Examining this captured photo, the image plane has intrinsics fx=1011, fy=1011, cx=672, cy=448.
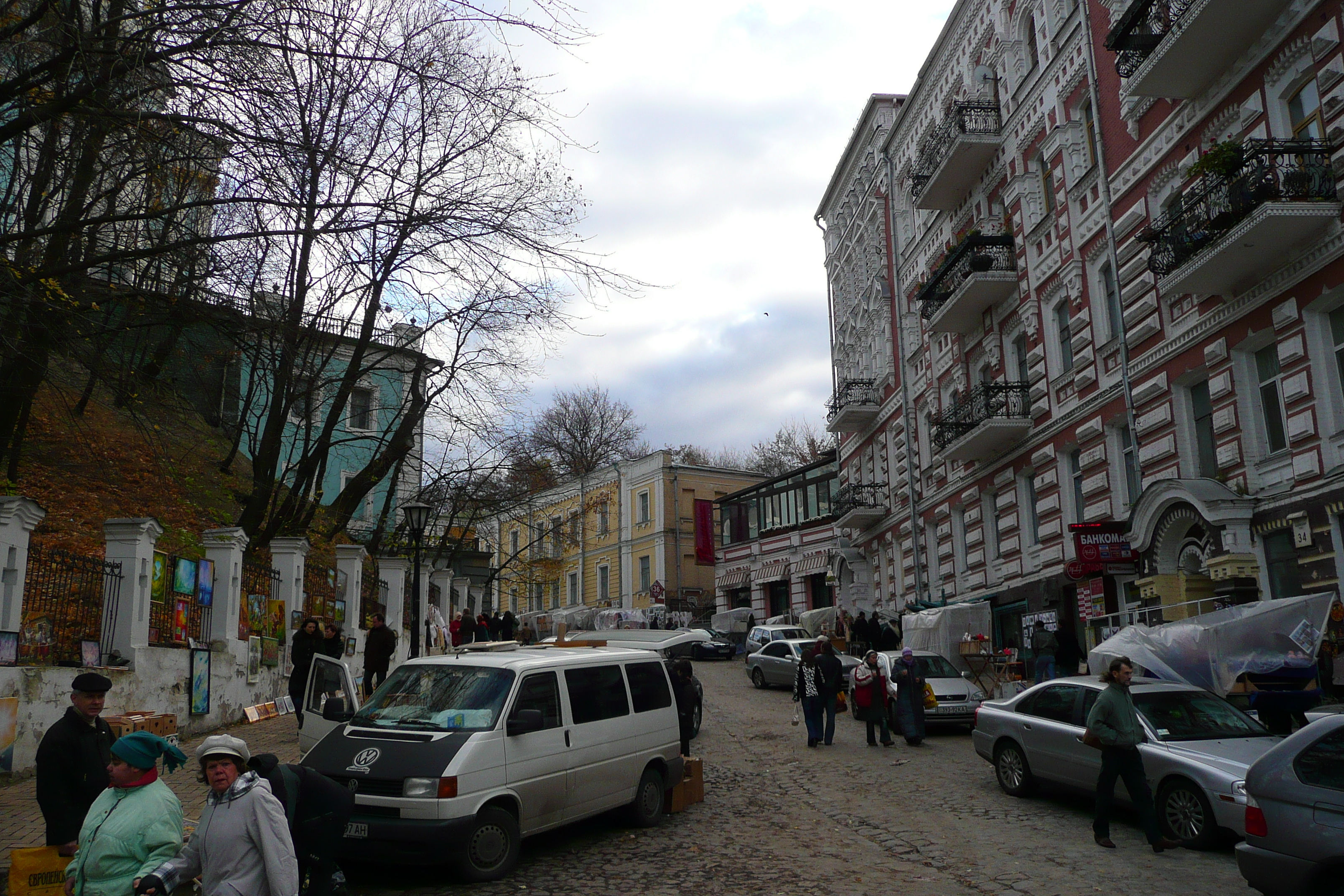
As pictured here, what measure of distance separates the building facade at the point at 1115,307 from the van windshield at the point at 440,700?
11683 millimetres

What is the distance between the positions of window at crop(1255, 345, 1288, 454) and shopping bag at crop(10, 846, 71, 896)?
16.3 meters

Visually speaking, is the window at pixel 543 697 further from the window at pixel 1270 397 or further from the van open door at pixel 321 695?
the window at pixel 1270 397

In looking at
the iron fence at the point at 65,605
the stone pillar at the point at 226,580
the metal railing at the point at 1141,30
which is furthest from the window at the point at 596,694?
the metal railing at the point at 1141,30

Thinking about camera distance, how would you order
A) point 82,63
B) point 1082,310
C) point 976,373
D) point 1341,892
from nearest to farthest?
1. point 1341,892
2. point 82,63
3. point 1082,310
4. point 976,373

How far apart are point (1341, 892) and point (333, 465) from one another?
40.6m

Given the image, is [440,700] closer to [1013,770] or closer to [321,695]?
[321,695]

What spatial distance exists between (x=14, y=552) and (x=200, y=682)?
15.1 feet

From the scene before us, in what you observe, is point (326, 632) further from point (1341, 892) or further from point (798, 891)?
point (1341, 892)

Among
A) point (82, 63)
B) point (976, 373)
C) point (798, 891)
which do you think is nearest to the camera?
point (798, 891)

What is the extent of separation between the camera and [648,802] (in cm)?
1065

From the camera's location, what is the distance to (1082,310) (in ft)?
70.4

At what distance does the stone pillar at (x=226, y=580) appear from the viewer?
1627 cm

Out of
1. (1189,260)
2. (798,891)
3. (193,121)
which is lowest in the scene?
(798,891)

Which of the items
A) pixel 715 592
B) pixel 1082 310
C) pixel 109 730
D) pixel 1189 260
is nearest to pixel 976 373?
pixel 1082 310
